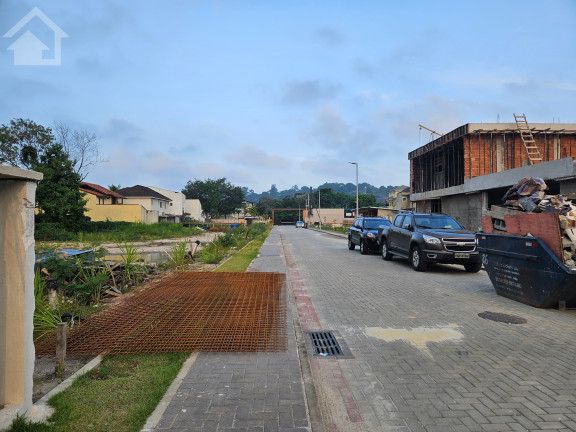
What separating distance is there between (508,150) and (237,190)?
274ft

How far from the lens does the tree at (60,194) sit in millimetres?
32375

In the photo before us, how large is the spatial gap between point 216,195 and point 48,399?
99.6 metres

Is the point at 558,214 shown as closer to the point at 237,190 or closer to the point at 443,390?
the point at 443,390

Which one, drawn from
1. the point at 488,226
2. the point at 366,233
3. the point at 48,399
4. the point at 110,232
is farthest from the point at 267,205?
the point at 48,399

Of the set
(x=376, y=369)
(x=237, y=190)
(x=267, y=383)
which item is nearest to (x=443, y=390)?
(x=376, y=369)

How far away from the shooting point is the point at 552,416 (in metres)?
3.33

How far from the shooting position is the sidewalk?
3107mm

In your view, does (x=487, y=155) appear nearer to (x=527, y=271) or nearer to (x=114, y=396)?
(x=527, y=271)

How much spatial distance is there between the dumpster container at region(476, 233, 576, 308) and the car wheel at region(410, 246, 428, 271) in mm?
3278

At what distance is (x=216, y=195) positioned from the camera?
101312mm

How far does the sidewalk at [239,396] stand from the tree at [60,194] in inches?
1329

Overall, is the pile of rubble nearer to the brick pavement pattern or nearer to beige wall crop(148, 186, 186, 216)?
the brick pavement pattern

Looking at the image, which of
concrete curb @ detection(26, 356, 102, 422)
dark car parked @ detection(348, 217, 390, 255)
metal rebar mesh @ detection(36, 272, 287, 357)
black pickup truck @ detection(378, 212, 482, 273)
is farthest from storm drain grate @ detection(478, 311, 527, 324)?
dark car parked @ detection(348, 217, 390, 255)

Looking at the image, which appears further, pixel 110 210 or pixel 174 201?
pixel 174 201
